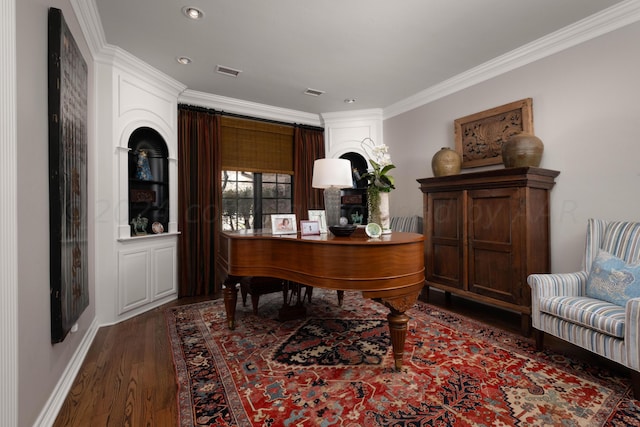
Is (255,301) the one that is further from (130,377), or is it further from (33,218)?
(33,218)

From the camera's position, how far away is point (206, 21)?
2633 millimetres

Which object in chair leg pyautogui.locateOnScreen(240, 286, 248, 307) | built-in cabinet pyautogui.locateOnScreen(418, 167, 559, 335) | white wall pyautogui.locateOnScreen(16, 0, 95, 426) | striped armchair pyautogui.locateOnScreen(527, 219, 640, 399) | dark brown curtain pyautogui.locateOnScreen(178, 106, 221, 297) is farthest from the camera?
dark brown curtain pyautogui.locateOnScreen(178, 106, 221, 297)

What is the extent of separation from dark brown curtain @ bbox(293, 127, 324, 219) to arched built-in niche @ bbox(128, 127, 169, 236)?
76.6 inches

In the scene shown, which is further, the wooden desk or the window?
the window

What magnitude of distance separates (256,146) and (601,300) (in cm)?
430

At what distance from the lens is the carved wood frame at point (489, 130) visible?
3.21m

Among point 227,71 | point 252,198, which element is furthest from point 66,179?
point 252,198

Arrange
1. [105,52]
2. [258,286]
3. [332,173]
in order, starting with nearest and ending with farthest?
[332,173], [105,52], [258,286]

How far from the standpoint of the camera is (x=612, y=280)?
85.7 inches

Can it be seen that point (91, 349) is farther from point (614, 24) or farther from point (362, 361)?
point (614, 24)

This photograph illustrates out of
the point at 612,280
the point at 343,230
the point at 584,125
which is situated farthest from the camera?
the point at 584,125

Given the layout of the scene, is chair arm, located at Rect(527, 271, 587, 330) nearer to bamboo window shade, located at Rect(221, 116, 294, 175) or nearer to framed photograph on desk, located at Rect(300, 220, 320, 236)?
framed photograph on desk, located at Rect(300, 220, 320, 236)

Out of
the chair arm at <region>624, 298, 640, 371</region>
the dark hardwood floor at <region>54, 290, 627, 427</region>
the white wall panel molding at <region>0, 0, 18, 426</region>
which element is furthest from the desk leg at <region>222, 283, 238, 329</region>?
the chair arm at <region>624, 298, 640, 371</region>

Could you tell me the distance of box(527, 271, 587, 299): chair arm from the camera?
7.74 ft
